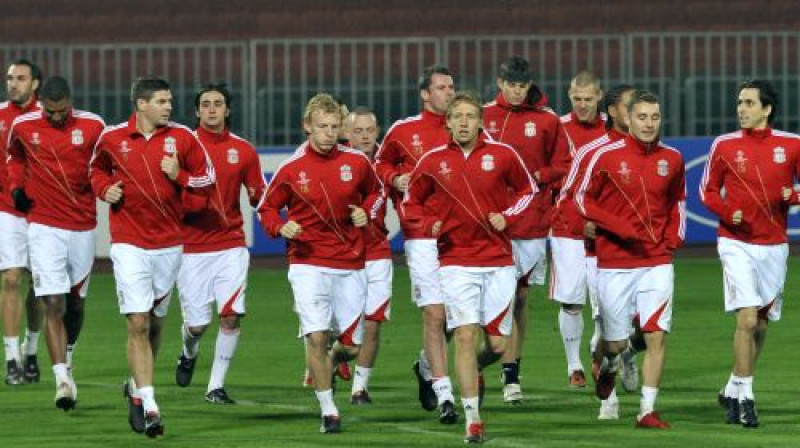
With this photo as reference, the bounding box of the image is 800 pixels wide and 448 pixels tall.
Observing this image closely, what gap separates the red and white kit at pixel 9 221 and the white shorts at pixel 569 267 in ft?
12.3

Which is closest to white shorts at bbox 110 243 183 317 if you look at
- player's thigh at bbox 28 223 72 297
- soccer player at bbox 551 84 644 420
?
player's thigh at bbox 28 223 72 297

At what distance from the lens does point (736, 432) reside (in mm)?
13180

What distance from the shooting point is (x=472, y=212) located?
43.2 feet

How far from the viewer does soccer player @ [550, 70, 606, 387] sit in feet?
52.3

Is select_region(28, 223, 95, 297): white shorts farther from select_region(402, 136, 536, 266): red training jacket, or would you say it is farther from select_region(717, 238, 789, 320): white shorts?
select_region(717, 238, 789, 320): white shorts

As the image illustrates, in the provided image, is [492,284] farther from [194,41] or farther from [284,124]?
[194,41]

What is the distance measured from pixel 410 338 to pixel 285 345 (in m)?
1.10

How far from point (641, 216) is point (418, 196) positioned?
4.34 feet

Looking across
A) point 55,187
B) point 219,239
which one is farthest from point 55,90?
point 219,239

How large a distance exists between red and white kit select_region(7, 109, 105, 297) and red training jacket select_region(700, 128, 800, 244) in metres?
4.15

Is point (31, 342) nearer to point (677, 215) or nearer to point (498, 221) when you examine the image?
point (498, 221)

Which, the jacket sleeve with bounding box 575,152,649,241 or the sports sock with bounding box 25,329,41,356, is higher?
the jacket sleeve with bounding box 575,152,649,241

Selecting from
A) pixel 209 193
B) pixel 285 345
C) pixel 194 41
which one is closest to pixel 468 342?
pixel 209 193

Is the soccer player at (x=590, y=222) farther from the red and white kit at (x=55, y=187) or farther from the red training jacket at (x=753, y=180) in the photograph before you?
the red and white kit at (x=55, y=187)
